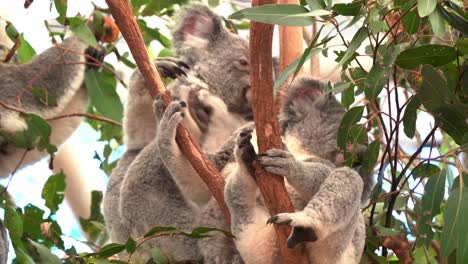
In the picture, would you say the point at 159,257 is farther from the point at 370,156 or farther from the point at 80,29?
the point at 80,29

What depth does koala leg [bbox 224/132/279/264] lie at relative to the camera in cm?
231

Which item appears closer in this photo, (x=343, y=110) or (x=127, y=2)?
(x=127, y=2)

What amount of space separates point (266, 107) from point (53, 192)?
56.3 inches

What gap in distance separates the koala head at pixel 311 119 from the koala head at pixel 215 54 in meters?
0.59

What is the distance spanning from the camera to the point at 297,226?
205 cm

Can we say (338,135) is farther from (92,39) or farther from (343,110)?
(92,39)

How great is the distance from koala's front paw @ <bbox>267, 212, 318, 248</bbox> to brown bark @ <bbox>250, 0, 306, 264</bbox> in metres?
0.07

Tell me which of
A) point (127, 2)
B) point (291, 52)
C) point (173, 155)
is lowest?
point (173, 155)

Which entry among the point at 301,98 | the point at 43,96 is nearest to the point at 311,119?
the point at 301,98

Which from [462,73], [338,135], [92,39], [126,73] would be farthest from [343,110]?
[126,73]

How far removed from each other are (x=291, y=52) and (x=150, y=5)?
2.82ft

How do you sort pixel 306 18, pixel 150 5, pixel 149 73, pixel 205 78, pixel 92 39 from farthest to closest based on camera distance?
pixel 150 5, pixel 205 78, pixel 92 39, pixel 149 73, pixel 306 18

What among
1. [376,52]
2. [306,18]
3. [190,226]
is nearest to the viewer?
[306,18]

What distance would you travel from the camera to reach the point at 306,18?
2.15 metres
